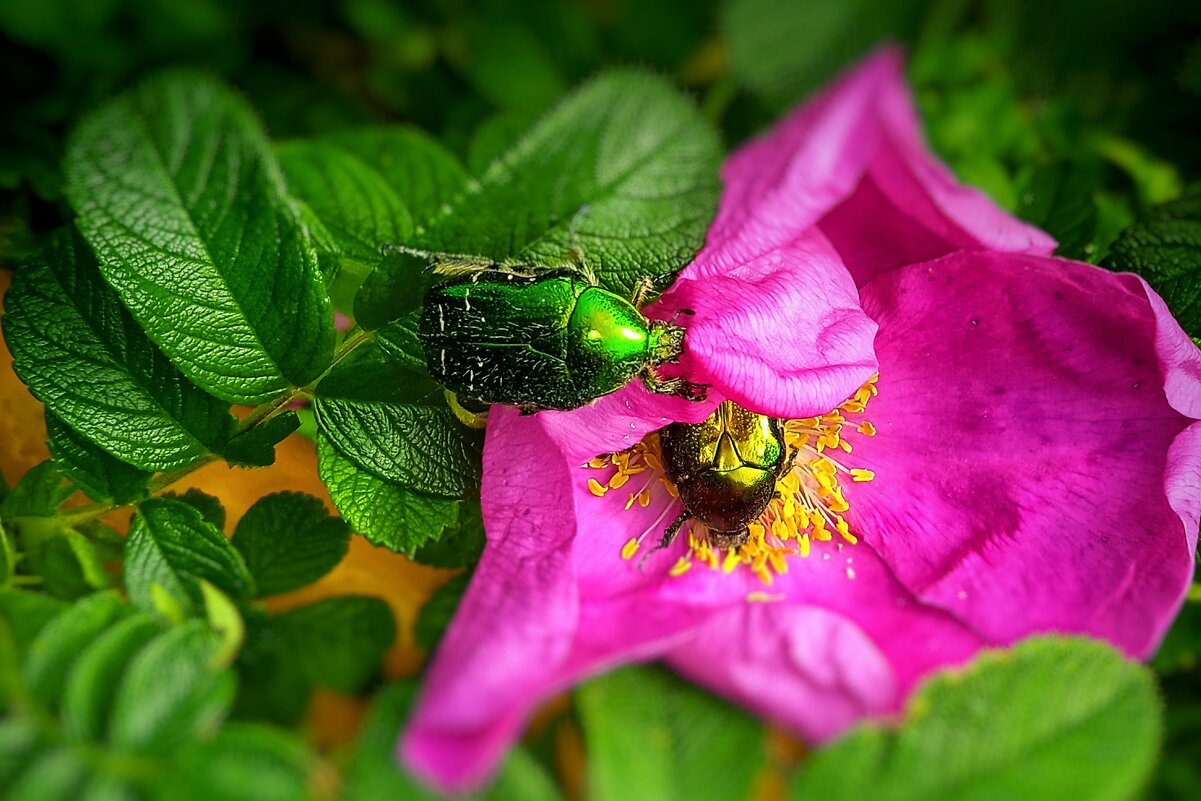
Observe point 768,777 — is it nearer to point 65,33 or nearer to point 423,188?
point 423,188

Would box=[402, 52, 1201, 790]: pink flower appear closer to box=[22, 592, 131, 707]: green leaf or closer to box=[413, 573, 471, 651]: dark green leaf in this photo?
box=[413, 573, 471, 651]: dark green leaf

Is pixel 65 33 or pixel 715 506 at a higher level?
pixel 65 33

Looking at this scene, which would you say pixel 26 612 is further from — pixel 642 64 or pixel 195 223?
pixel 642 64

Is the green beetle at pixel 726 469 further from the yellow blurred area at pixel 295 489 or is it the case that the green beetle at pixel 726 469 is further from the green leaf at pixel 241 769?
the green leaf at pixel 241 769

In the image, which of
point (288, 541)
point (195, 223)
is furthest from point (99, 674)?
point (195, 223)

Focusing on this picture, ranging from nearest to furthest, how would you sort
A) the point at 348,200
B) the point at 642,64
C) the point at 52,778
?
the point at 52,778 → the point at 348,200 → the point at 642,64

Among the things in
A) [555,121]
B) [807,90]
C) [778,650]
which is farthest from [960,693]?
[807,90]

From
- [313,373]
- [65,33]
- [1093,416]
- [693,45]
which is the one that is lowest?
[1093,416]
